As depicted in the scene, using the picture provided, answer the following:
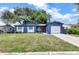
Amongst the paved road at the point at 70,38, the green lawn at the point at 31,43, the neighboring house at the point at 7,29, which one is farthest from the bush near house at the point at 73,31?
the neighboring house at the point at 7,29

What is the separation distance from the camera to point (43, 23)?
3701 millimetres

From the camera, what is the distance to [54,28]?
3.72m

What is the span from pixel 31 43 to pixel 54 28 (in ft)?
1.33

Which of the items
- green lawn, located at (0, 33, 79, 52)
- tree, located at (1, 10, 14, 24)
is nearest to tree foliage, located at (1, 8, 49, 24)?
tree, located at (1, 10, 14, 24)

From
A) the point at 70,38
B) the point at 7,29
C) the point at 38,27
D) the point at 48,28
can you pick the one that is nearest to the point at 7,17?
the point at 7,29

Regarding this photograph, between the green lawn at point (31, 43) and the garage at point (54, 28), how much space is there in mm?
87

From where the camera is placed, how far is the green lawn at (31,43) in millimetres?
Result: 3633

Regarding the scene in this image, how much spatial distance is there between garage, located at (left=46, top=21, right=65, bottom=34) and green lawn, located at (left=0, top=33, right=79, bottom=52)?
0.09 meters

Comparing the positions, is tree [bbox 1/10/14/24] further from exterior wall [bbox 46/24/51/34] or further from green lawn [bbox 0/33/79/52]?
exterior wall [bbox 46/24/51/34]

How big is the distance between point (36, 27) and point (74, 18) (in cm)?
57

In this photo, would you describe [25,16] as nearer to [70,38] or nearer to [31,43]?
[31,43]

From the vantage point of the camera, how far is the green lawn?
3.63m
